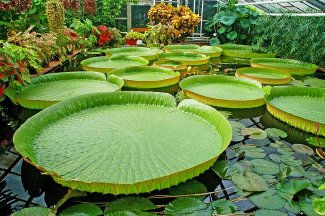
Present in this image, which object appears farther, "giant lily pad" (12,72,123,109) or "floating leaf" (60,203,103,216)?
"giant lily pad" (12,72,123,109)

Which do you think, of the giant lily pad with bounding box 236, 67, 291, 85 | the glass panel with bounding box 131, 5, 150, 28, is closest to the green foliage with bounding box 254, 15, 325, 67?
the giant lily pad with bounding box 236, 67, 291, 85

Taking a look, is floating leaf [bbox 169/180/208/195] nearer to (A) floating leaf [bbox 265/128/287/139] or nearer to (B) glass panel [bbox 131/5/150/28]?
(A) floating leaf [bbox 265/128/287/139]

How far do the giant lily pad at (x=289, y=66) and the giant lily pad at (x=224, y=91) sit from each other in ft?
4.24

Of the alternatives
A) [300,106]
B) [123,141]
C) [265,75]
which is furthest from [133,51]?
[123,141]

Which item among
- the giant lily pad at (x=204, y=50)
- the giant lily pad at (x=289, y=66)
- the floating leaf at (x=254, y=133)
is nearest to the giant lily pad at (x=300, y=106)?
the floating leaf at (x=254, y=133)

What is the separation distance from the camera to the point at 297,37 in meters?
4.65

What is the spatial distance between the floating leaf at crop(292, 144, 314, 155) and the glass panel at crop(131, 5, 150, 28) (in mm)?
9103

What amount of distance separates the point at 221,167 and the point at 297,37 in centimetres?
378

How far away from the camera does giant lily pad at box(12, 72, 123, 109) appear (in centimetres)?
243

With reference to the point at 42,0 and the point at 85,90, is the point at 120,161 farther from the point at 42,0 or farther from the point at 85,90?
the point at 42,0

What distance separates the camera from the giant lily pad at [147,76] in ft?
10.3

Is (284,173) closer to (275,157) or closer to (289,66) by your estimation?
(275,157)

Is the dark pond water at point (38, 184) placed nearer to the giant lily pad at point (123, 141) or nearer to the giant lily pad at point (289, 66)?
the giant lily pad at point (123, 141)

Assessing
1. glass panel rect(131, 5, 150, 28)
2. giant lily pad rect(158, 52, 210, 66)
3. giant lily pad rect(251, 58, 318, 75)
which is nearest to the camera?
giant lily pad rect(251, 58, 318, 75)
